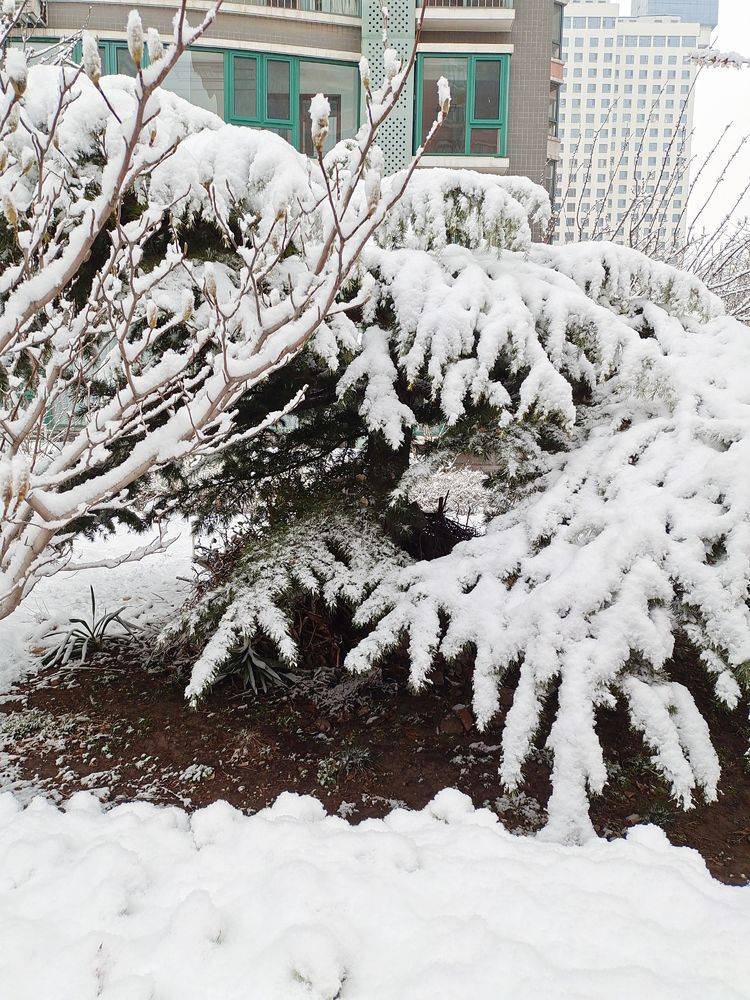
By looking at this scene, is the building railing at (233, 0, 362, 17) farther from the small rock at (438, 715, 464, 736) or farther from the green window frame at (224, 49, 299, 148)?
the small rock at (438, 715, 464, 736)

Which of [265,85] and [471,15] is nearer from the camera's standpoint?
[471,15]

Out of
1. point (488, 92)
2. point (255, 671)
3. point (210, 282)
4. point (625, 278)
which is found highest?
point (488, 92)

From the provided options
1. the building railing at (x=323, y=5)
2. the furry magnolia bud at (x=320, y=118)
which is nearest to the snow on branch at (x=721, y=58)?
the furry magnolia bud at (x=320, y=118)

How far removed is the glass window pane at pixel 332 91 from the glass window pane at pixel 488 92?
203cm

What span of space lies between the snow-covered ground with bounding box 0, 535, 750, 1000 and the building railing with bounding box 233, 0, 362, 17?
1228cm

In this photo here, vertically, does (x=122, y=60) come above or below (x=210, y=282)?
above

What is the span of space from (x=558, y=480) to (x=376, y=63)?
1028cm

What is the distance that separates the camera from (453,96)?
35.7 feet

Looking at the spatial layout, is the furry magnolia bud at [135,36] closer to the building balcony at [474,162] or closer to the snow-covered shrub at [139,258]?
the snow-covered shrub at [139,258]

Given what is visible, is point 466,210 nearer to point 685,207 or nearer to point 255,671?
point 255,671

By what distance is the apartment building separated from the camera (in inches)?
406

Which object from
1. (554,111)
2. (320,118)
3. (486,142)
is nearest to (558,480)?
(320,118)

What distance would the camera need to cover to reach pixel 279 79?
10.7 m

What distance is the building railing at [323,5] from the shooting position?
10461mm
